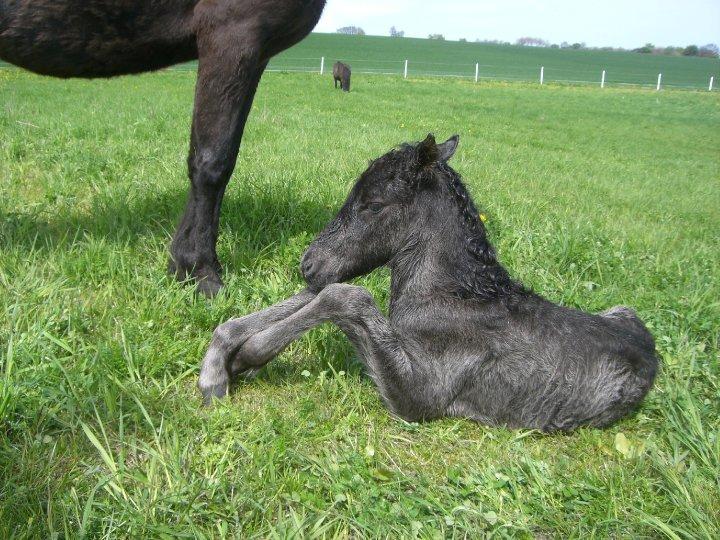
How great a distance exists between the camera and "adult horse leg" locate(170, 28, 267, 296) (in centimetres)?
345

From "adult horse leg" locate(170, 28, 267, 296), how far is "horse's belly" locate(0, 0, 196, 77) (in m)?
0.23

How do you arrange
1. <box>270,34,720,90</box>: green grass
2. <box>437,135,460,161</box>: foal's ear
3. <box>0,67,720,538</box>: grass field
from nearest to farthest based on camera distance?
<box>0,67,720,538</box>: grass field
<box>437,135,460,161</box>: foal's ear
<box>270,34,720,90</box>: green grass

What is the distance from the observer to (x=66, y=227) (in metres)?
4.23

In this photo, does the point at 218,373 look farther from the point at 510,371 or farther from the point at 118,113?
the point at 118,113

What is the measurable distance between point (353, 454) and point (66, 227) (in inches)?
116

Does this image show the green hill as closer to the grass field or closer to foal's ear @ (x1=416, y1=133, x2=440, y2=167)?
the grass field

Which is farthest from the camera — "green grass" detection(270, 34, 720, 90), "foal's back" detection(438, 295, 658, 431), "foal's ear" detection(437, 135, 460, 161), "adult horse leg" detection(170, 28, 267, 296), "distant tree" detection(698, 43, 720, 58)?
"distant tree" detection(698, 43, 720, 58)

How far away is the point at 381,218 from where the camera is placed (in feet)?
10.2

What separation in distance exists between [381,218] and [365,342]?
2.31 feet

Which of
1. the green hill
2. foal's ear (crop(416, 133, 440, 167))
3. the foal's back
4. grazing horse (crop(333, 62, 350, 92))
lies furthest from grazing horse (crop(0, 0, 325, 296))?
the green hill

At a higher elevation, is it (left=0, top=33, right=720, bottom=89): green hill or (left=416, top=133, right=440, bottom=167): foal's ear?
(left=0, top=33, right=720, bottom=89): green hill

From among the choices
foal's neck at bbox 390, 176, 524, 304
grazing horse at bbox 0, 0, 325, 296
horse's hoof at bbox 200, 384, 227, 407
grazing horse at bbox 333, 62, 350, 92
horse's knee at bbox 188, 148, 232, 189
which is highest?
grazing horse at bbox 333, 62, 350, 92

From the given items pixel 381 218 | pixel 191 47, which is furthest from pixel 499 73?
pixel 381 218

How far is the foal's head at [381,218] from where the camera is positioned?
3.11m
